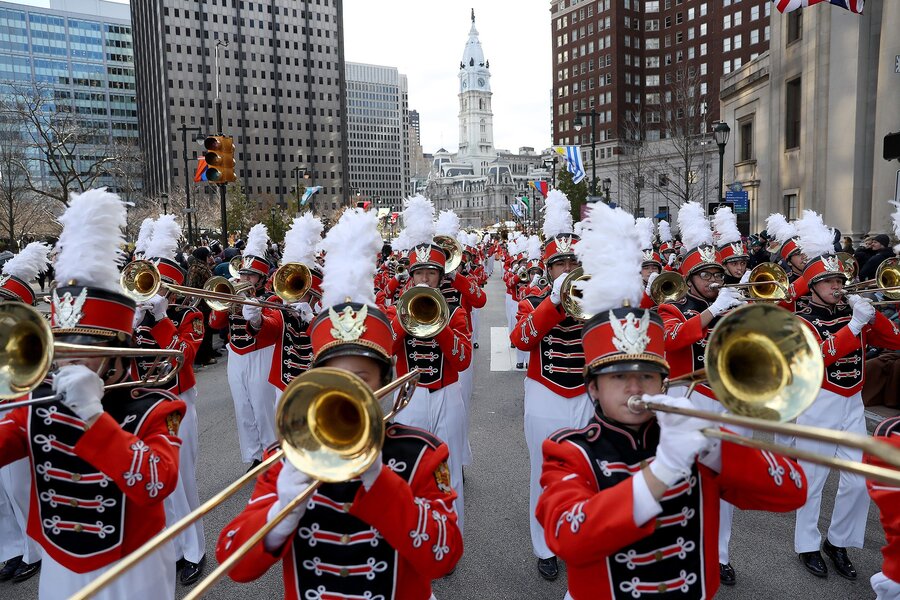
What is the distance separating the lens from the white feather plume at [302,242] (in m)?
7.70

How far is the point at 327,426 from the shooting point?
2152 mm

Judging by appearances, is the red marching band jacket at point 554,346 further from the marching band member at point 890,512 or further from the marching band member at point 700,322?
the marching band member at point 890,512

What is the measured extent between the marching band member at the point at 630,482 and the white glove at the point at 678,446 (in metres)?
0.13

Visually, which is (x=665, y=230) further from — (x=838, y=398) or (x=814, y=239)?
(x=838, y=398)

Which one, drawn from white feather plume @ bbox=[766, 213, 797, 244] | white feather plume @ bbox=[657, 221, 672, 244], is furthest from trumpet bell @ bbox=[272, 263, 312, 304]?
white feather plume @ bbox=[657, 221, 672, 244]

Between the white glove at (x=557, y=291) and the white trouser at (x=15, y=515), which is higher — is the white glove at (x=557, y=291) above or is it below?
above

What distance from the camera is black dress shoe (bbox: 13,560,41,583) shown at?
17.0 feet

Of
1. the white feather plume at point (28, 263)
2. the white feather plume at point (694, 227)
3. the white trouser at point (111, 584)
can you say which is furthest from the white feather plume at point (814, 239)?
the white feather plume at point (28, 263)

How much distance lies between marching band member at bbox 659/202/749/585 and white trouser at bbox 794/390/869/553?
59 centimetres

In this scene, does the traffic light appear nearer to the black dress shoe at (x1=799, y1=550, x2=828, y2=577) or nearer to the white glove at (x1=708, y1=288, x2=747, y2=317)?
the white glove at (x1=708, y1=288, x2=747, y2=317)

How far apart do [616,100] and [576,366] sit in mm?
90711

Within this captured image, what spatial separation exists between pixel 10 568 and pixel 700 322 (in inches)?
248

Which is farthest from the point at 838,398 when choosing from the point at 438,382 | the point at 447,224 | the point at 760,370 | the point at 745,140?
the point at 745,140

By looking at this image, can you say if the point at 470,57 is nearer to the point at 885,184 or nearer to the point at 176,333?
the point at 885,184
